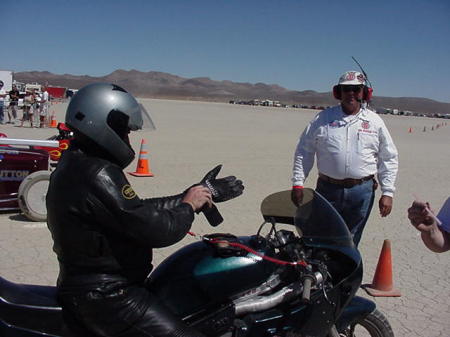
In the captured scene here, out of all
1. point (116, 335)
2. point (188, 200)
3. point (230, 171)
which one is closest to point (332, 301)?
point (188, 200)

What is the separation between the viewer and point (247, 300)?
2291mm

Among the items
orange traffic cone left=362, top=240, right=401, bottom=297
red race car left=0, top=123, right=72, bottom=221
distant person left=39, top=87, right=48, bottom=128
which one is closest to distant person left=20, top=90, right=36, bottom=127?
distant person left=39, top=87, right=48, bottom=128

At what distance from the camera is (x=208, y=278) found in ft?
7.46

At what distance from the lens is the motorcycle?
7.09ft

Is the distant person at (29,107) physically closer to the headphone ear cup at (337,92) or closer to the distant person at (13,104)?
the distant person at (13,104)

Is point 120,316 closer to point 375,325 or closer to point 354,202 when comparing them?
point 375,325

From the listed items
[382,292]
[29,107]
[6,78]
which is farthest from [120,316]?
[6,78]

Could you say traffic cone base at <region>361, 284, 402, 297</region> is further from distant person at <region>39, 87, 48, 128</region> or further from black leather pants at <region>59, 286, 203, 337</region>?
distant person at <region>39, 87, 48, 128</region>

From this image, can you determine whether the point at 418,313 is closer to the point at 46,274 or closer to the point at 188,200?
the point at 188,200

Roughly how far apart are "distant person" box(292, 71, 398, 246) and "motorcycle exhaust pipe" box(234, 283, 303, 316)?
5.80 ft

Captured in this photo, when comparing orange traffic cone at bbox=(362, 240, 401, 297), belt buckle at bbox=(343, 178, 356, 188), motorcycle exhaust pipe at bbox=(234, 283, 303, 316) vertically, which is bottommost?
orange traffic cone at bbox=(362, 240, 401, 297)

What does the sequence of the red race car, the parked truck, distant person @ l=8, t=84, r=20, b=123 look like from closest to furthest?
the red race car → distant person @ l=8, t=84, r=20, b=123 → the parked truck

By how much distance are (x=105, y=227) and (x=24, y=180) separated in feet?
15.4

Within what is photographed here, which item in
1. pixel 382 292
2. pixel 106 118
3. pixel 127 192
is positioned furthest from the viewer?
pixel 382 292
